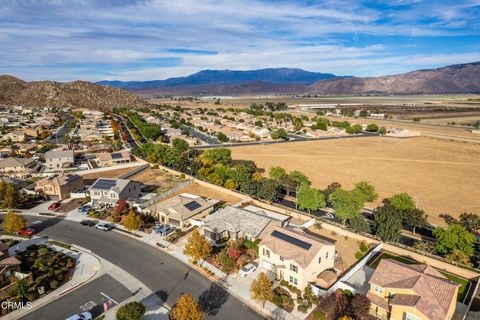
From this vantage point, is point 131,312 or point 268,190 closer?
point 131,312

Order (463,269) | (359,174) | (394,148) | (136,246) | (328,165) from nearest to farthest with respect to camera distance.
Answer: (463,269) < (136,246) < (359,174) < (328,165) < (394,148)

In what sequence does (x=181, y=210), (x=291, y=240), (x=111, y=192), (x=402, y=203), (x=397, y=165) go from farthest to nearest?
(x=397, y=165) < (x=111, y=192) < (x=181, y=210) < (x=402, y=203) < (x=291, y=240)

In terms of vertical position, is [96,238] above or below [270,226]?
below

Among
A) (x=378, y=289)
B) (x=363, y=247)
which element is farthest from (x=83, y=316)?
(x=363, y=247)

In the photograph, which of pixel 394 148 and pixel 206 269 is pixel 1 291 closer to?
pixel 206 269

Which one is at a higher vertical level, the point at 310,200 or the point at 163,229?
the point at 310,200

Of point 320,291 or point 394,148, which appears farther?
point 394,148

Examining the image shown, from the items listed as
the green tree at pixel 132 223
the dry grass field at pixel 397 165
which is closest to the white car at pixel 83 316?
the green tree at pixel 132 223

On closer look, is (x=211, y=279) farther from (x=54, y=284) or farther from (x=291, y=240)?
(x=54, y=284)

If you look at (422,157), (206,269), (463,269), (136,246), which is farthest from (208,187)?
(422,157)
